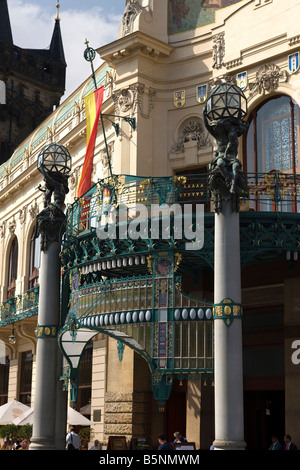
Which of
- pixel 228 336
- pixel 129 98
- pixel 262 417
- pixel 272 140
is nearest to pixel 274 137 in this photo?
pixel 272 140

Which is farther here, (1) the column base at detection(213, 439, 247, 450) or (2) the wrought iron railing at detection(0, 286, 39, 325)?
(2) the wrought iron railing at detection(0, 286, 39, 325)

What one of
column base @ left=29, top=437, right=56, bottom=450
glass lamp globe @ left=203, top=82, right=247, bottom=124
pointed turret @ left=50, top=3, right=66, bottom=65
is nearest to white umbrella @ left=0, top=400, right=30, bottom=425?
column base @ left=29, top=437, right=56, bottom=450

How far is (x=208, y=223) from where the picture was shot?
1881 cm

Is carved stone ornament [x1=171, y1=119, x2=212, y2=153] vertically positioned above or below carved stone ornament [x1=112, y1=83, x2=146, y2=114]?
below

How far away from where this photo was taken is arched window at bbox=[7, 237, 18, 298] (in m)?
40.3

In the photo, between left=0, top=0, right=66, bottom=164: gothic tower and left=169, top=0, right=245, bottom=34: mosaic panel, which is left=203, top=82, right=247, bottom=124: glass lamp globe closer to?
left=169, top=0, right=245, bottom=34: mosaic panel

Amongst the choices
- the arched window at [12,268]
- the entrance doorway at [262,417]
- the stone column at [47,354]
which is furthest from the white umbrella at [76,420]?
the arched window at [12,268]

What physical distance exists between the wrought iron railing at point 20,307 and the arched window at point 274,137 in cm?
1099

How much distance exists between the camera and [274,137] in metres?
23.4

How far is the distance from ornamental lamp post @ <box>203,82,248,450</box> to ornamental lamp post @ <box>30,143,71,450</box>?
609 centimetres

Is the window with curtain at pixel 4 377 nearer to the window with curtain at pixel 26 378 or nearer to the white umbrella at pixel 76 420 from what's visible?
the window with curtain at pixel 26 378

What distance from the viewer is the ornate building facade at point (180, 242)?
18.8 metres

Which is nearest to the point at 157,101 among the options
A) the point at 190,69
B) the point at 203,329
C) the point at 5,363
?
the point at 190,69
